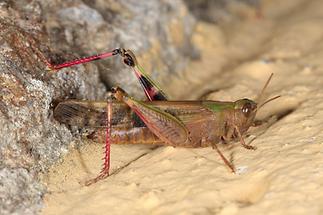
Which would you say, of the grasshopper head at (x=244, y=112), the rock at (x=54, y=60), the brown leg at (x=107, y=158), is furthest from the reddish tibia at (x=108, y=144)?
the grasshopper head at (x=244, y=112)

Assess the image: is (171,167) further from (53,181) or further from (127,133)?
(53,181)

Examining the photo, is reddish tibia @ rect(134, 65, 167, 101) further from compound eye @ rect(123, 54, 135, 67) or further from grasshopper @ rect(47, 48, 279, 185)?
grasshopper @ rect(47, 48, 279, 185)

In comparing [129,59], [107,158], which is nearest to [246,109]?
[129,59]

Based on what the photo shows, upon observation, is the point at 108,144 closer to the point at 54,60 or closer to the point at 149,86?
the point at 149,86

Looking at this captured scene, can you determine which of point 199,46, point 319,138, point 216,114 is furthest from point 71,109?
point 199,46

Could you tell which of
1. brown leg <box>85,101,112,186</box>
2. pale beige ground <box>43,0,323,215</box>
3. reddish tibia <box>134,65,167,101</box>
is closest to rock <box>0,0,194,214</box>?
pale beige ground <box>43,0,323,215</box>

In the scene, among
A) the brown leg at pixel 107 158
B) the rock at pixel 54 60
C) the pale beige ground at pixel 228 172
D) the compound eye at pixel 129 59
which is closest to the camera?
the pale beige ground at pixel 228 172

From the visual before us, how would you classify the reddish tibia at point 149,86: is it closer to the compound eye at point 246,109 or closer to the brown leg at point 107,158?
the brown leg at point 107,158

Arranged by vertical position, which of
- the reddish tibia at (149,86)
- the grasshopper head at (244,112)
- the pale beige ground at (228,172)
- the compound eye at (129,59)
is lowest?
the pale beige ground at (228,172)
